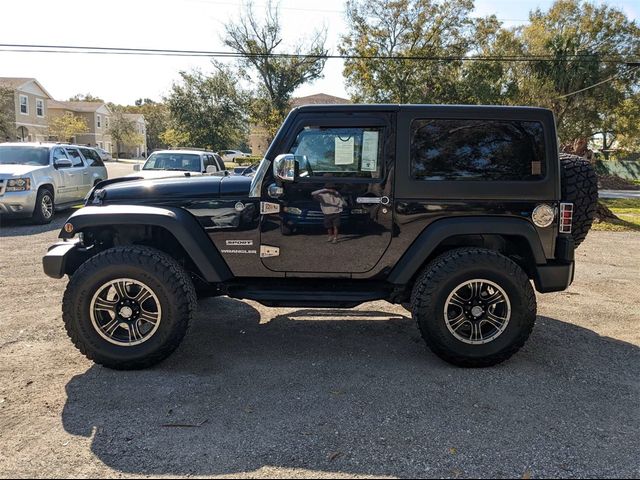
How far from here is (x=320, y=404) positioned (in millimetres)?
3377

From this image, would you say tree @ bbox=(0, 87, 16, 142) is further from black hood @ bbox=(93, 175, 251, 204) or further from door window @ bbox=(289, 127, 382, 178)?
door window @ bbox=(289, 127, 382, 178)

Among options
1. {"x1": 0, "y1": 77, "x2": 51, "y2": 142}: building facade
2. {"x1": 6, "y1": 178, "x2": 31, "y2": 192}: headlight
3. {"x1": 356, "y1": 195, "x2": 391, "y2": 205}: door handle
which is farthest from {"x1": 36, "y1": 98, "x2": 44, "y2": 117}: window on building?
{"x1": 356, "y1": 195, "x2": 391, "y2": 205}: door handle

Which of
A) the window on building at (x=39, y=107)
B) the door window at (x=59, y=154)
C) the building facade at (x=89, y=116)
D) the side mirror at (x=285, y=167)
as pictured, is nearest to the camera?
the side mirror at (x=285, y=167)

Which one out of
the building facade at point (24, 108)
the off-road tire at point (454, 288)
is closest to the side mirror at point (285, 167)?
the off-road tire at point (454, 288)

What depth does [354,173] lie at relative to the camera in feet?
12.9

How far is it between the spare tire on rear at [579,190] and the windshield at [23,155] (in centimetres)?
1097

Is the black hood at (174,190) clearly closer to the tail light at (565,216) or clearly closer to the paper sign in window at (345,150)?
the paper sign in window at (345,150)

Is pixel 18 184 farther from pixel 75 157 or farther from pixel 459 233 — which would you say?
pixel 459 233

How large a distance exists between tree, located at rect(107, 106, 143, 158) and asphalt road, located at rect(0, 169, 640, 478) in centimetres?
7076

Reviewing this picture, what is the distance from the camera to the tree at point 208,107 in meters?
34.6

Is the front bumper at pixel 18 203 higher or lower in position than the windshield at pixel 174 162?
lower

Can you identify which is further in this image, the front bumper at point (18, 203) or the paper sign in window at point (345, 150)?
the front bumper at point (18, 203)

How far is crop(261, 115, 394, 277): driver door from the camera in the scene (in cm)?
Answer: 390

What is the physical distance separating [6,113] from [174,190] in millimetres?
46092
